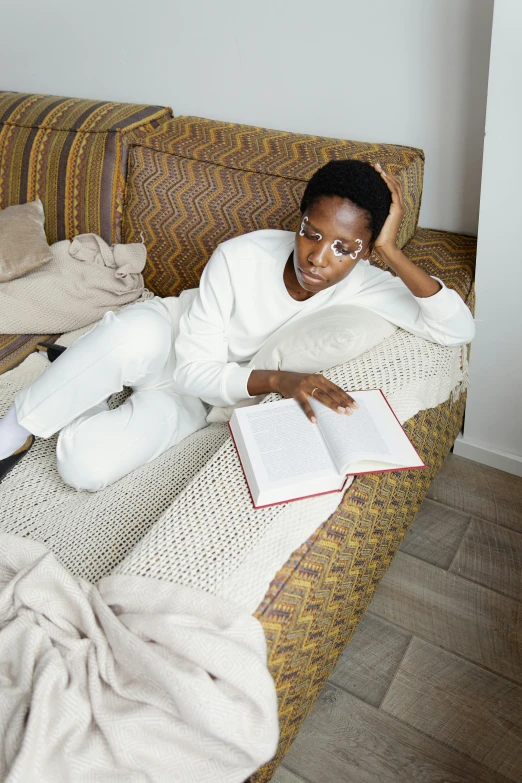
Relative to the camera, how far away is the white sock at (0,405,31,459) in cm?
119

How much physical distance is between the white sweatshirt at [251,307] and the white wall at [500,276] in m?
0.23

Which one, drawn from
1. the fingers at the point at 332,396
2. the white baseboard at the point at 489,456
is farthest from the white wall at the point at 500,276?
the fingers at the point at 332,396

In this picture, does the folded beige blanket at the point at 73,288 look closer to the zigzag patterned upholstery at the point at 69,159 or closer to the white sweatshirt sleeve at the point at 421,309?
the zigzag patterned upholstery at the point at 69,159

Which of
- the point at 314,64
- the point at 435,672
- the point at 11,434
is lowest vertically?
the point at 435,672

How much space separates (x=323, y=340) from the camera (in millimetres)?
1076

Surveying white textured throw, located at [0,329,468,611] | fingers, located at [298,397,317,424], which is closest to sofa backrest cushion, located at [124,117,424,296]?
white textured throw, located at [0,329,468,611]

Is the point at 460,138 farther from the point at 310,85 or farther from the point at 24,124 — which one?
the point at 24,124

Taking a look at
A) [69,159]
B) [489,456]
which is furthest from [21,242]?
[489,456]

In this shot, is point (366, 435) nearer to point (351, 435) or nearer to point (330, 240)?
point (351, 435)

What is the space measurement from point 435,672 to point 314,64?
58.1 inches

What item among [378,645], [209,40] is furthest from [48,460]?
[209,40]

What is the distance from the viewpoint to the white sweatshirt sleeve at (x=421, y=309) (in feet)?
3.76

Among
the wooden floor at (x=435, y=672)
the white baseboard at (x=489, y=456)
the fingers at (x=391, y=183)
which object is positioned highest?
the fingers at (x=391, y=183)

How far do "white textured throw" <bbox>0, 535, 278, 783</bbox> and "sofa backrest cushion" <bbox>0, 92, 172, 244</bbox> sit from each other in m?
1.20
